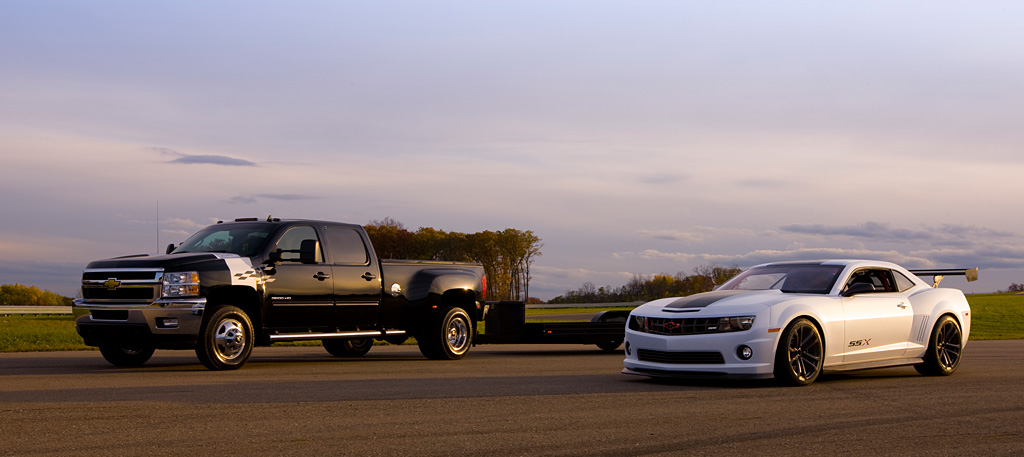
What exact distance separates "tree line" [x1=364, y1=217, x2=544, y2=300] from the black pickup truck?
138ft

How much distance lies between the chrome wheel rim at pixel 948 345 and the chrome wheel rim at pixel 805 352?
94.1 inches

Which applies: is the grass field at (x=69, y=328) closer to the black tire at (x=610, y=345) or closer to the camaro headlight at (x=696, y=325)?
the black tire at (x=610, y=345)

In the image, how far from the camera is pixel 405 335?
50.9 ft

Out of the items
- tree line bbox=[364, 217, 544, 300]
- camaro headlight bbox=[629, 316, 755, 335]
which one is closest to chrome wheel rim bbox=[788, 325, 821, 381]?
camaro headlight bbox=[629, 316, 755, 335]

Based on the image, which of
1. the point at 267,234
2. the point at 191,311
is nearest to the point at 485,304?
the point at 267,234

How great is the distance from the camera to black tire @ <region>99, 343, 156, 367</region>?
13789 millimetres

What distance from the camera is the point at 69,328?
92.8ft

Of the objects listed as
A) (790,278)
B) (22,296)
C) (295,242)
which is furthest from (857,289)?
(22,296)

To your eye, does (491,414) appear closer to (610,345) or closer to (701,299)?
(701,299)

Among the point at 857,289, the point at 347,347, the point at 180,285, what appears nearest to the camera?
the point at 857,289

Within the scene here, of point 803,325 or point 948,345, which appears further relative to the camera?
point 948,345

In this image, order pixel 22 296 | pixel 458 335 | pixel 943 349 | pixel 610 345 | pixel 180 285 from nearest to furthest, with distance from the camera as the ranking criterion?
pixel 943 349
pixel 180 285
pixel 458 335
pixel 610 345
pixel 22 296

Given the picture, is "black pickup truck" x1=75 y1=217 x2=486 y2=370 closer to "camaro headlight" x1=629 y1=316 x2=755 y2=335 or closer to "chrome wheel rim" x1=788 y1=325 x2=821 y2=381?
"camaro headlight" x1=629 y1=316 x2=755 y2=335

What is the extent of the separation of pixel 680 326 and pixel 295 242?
6.04 meters
